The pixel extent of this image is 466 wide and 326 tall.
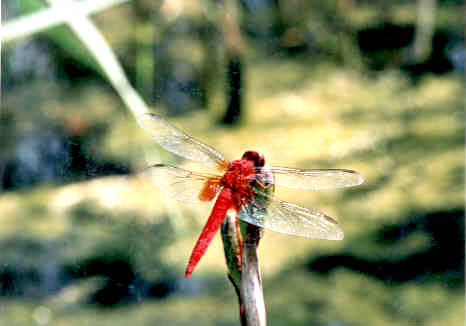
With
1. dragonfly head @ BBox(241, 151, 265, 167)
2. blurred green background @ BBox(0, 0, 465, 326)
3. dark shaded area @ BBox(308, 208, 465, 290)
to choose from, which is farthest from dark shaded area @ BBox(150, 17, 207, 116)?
dragonfly head @ BBox(241, 151, 265, 167)

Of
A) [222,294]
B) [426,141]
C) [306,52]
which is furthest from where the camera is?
[306,52]

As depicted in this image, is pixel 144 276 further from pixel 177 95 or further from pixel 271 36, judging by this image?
pixel 271 36

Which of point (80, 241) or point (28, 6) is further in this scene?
point (80, 241)

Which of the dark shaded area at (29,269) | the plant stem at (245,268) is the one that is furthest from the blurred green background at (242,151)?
the plant stem at (245,268)

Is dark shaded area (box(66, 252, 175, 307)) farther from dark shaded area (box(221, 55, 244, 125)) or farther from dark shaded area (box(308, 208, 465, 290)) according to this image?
dark shaded area (box(221, 55, 244, 125))

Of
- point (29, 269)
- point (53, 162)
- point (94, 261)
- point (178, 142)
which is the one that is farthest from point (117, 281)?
point (178, 142)

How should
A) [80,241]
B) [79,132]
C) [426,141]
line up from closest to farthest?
[80,241] < [426,141] < [79,132]

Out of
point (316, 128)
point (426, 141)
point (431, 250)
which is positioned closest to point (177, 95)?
point (316, 128)

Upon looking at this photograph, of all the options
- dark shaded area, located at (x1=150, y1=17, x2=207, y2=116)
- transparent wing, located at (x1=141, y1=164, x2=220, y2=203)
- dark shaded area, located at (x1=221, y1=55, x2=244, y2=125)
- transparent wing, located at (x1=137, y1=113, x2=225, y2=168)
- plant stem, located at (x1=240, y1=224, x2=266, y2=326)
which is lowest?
plant stem, located at (x1=240, y1=224, x2=266, y2=326)
